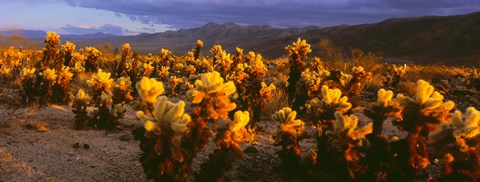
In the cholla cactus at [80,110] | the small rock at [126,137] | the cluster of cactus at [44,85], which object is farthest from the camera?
the cluster of cactus at [44,85]

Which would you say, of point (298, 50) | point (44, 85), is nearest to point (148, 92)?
point (298, 50)

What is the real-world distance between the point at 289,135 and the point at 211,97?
1.19 m

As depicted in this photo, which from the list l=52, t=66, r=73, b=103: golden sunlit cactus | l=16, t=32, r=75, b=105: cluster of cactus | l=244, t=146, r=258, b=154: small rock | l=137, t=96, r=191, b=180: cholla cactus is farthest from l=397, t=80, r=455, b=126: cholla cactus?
l=52, t=66, r=73, b=103: golden sunlit cactus

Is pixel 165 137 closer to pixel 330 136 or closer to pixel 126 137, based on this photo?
pixel 330 136

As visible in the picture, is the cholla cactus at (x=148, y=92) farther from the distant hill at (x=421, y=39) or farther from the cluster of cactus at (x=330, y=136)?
the distant hill at (x=421, y=39)

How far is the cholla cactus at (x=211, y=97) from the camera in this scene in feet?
11.8

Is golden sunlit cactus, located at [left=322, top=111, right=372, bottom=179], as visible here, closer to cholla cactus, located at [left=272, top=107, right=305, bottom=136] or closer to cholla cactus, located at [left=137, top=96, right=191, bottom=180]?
cholla cactus, located at [left=272, top=107, right=305, bottom=136]

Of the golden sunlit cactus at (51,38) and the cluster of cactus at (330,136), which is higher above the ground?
the golden sunlit cactus at (51,38)

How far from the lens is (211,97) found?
3.66m

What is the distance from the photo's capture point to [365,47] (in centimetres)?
8650

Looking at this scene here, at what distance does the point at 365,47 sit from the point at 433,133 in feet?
287

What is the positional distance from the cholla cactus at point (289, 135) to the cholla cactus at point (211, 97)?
3.12ft

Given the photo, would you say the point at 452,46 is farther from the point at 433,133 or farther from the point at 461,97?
the point at 433,133

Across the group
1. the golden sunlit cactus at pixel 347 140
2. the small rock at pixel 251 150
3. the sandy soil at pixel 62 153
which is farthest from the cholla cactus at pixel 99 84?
the golden sunlit cactus at pixel 347 140
